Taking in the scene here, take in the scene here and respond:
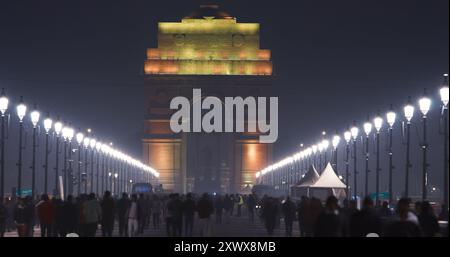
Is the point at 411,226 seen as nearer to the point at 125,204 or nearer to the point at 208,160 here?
the point at 125,204

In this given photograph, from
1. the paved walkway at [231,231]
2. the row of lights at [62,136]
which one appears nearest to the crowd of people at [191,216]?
the paved walkway at [231,231]

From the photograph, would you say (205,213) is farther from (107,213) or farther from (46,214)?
(46,214)

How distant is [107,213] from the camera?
38312 millimetres

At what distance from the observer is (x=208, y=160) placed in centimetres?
15462

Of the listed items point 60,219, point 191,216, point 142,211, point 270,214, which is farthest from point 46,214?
point 270,214

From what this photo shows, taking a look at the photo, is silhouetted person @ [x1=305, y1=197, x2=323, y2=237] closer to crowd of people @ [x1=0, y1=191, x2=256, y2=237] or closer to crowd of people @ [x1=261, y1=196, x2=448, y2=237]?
crowd of people @ [x1=0, y1=191, x2=256, y2=237]

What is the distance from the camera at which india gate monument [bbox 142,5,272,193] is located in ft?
495

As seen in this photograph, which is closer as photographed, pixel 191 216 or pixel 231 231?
pixel 191 216

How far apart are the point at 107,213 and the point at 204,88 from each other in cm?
11867

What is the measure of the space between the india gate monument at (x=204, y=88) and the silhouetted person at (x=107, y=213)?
107 m

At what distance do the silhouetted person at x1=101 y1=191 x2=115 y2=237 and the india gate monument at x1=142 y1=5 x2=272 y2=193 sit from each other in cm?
10749

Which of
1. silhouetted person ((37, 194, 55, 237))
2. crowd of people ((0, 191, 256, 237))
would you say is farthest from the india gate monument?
silhouetted person ((37, 194, 55, 237))

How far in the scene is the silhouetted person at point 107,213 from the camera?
3816cm
